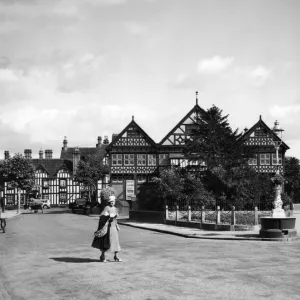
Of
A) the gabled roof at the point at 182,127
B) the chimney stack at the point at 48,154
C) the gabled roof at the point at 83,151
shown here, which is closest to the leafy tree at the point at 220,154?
the gabled roof at the point at 182,127

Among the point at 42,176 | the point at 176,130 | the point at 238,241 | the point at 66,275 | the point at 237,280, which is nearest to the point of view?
the point at 237,280

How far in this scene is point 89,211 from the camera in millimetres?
55562

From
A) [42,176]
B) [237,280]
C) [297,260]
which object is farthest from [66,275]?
[42,176]

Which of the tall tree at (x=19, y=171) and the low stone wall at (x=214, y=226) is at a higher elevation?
the tall tree at (x=19, y=171)

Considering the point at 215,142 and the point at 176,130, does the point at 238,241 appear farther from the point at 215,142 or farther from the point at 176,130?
the point at 176,130

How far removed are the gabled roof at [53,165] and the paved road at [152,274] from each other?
7129 centimetres

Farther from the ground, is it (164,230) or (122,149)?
(122,149)

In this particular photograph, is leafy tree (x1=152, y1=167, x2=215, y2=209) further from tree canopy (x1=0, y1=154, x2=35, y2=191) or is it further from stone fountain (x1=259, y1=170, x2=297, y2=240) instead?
tree canopy (x1=0, y1=154, x2=35, y2=191)

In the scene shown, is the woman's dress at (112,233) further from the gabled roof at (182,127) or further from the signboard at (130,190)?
the signboard at (130,190)

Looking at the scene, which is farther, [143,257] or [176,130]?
[176,130]

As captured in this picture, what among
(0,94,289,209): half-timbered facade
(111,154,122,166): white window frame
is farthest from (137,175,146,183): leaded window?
(111,154,122,166): white window frame

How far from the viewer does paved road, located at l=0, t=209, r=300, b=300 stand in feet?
29.0

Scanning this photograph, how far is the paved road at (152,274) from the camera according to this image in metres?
8.83

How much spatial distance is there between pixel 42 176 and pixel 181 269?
77.6m
